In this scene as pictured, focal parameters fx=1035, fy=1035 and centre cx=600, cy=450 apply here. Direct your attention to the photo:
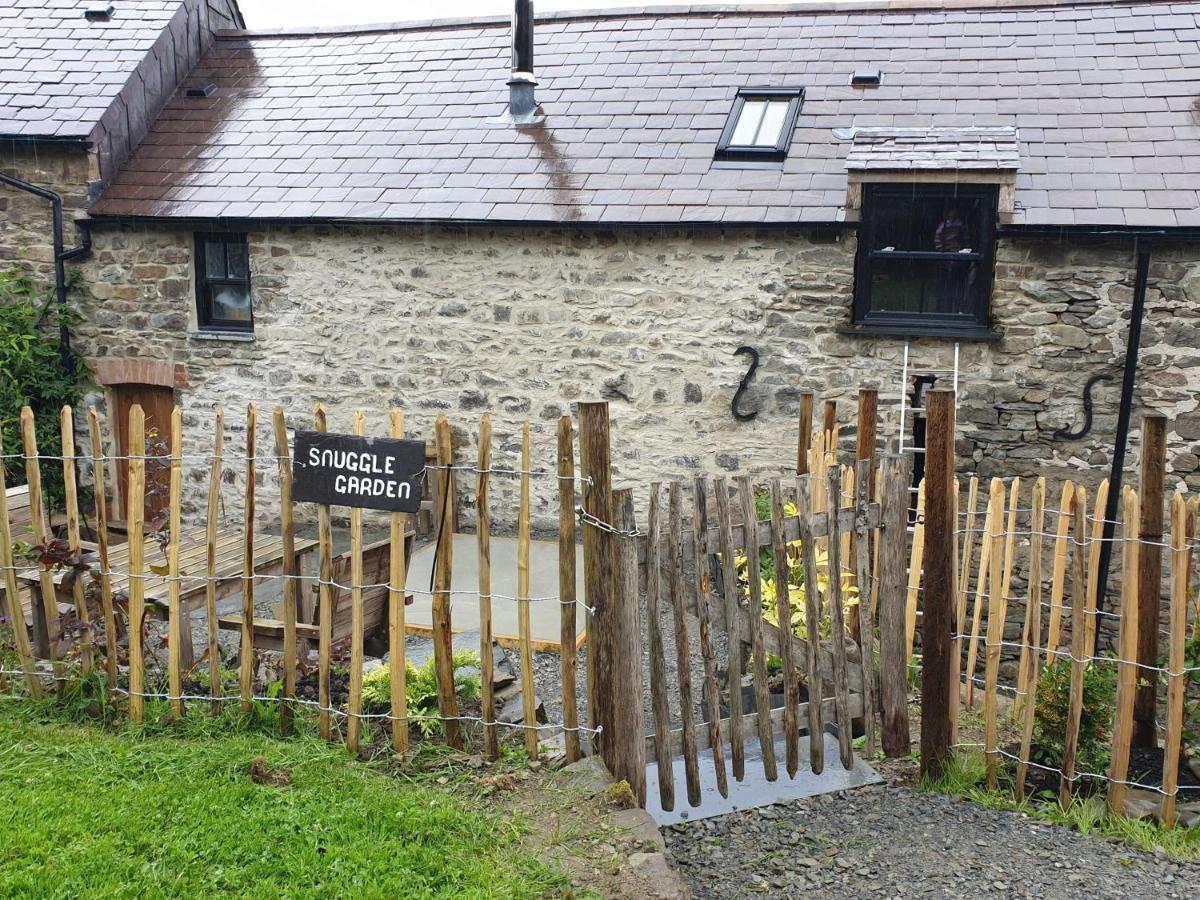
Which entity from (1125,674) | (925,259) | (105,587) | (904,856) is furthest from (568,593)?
(925,259)

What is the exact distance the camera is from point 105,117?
10.6 metres

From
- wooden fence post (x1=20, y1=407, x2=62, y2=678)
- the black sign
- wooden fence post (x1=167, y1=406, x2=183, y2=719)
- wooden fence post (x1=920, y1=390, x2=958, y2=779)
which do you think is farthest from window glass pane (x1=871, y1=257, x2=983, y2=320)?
wooden fence post (x1=20, y1=407, x2=62, y2=678)

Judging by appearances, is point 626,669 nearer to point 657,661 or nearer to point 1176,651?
point 657,661

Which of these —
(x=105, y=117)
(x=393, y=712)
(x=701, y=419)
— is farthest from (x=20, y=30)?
(x=393, y=712)

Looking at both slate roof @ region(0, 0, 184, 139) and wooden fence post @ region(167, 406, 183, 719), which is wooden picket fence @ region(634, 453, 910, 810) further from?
slate roof @ region(0, 0, 184, 139)

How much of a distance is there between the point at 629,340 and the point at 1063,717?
550 cm

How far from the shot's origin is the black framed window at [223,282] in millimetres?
10406

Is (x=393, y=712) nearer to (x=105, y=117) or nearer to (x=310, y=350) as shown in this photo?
(x=310, y=350)

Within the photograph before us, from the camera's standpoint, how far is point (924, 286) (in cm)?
882

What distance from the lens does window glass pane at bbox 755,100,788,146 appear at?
9.77 metres

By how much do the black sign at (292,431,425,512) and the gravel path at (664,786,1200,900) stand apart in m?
1.79

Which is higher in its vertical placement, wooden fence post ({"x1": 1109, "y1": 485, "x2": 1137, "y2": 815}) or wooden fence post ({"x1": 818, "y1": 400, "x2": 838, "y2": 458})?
wooden fence post ({"x1": 818, "y1": 400, "x2": 838, "y2": 458})

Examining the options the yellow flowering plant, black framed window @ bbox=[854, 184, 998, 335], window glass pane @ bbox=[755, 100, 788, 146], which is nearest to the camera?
the yellow flowering plant

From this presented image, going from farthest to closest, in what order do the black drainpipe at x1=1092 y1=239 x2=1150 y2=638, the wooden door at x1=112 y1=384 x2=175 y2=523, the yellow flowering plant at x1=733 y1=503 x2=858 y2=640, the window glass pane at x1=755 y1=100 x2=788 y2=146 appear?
1. the wooden door at x1=112 y1=384 x2=175 y2=523
2. the window glass pane at x1=755 y1=100 x2=788 y2=146
3. the black drainpipe at x1=1092 y1=239 x2=1150 y2=638
4. the yellow flowering plant at x1=733 y1=503 x2=858 y2=640
